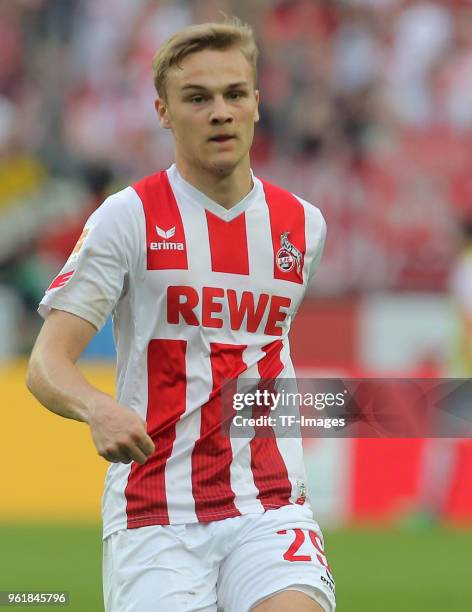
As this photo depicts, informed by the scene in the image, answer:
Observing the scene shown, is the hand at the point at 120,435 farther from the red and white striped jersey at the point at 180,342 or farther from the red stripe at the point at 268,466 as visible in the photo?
the red stripe at the point at 268,466

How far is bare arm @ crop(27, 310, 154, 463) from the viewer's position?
127 inches

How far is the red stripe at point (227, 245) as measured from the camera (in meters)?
4.02

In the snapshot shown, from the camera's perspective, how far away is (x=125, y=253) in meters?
3.87

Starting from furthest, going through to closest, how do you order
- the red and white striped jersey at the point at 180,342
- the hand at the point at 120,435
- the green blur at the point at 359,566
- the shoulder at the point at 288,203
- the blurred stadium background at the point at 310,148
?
the blurred stadium background at the point at 310,148, the green blur at the point at 359,566, the shoulder at the point at 288,203, the red and white striped jersey at the point at 180,342, the hand at the point at 120,435

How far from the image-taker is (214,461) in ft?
Result: 12.9

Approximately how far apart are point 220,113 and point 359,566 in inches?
221

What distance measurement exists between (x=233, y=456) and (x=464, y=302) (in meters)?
7.54


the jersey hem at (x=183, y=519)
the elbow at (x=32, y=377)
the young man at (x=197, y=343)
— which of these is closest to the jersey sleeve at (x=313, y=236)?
the young man at (x=197, y=343)

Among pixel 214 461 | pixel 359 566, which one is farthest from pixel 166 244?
pixel 359 566

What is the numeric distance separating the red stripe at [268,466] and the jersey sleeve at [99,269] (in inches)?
18.6

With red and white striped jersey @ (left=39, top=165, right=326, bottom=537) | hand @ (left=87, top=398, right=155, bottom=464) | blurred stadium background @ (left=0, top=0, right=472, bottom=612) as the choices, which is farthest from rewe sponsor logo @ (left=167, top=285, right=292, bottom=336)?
blurred stadium background @ (left=0, top=0, right=472, bottom=612)

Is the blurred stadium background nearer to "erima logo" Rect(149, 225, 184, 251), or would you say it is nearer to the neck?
the neck

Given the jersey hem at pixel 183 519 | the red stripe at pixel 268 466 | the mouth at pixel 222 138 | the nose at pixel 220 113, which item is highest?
the nose at pixel 220 113

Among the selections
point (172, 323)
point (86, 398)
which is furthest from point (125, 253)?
point (86, 398)
